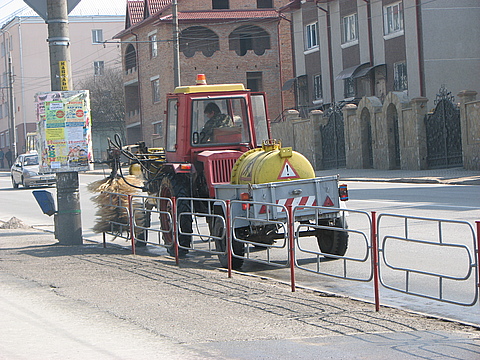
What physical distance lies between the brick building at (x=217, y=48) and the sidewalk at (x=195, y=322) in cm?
4293

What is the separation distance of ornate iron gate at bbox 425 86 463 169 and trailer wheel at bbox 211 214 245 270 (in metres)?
20.8

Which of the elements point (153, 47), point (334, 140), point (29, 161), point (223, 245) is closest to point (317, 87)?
point (334, 140)

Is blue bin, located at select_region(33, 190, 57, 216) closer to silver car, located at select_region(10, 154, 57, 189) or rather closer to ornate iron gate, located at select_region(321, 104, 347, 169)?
silver car, located at select_region(10, 154, 57, 189)

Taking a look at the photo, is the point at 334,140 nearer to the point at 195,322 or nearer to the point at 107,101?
the point at 195,322

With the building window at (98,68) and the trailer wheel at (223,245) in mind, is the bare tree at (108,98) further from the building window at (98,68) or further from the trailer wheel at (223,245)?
the trailer wheel at (223,245)

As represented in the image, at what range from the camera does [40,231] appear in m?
16.9

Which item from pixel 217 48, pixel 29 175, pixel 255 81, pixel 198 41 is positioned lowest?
pixel 29 175

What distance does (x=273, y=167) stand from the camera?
10562 millimetres

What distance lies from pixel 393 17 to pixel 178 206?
1148 inches

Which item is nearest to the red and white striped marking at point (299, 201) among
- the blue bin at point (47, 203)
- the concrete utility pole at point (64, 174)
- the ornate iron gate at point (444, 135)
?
the concrete utility pole at point (64, 174)

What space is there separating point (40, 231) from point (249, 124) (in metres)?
6.66

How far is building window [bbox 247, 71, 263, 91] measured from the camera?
2200 inches

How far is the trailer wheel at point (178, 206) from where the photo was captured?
37.2ft

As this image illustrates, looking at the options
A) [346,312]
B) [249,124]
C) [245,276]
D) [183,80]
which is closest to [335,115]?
[183,80]
